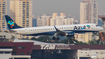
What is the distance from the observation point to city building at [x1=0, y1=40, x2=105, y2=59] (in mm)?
164500

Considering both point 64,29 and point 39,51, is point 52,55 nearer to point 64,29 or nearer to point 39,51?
point 39,51

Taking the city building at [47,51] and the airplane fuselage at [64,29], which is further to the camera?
the city building at [47,51]

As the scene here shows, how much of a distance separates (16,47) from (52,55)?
2848 cm

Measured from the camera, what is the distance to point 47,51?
186m

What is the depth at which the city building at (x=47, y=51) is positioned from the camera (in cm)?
16450

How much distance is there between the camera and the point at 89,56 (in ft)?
558

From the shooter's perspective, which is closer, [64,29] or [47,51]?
[64,29]

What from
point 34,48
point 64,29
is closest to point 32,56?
point 34,48

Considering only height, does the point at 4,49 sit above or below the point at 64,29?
below

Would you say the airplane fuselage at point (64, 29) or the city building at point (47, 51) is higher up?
the airplane fuselage at point (64, 29)

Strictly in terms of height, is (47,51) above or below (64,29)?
below

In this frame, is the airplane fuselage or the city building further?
the city building

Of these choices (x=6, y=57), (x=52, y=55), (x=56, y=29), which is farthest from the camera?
(x=52, y=55)

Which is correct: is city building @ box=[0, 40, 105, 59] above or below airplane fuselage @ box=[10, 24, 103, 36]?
below
